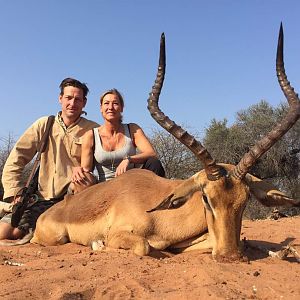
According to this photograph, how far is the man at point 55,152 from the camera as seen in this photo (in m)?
7.74

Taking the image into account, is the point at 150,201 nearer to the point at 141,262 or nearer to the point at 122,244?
the point at 122,244

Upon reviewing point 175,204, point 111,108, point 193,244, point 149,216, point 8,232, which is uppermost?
point 111,108

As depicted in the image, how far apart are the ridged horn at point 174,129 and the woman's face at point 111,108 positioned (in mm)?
1935

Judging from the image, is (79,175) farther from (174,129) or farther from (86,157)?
(174,129)

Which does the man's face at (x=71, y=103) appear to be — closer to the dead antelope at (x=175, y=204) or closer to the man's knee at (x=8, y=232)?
the dead antelope at (x=175, y=204)

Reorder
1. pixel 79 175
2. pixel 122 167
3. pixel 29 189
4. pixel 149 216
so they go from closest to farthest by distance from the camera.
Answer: pixel 149 216
pixel 122 167
pixel 79 175
pixel 29 189

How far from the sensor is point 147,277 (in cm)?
375

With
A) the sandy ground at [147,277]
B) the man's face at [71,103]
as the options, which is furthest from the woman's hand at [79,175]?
the sandy ground at [147,277]

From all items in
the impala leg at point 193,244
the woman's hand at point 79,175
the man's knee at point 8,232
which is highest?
the woman's hand at point 79,175

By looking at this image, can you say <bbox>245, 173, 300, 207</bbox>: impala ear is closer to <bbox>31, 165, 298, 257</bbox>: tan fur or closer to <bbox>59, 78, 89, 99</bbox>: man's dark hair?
<bbox>31, 165, 298, 257</bbox>: tan fur

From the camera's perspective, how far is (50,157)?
308 inches

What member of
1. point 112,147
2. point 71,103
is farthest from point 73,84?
point 112,147

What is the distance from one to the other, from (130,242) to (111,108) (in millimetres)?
2661

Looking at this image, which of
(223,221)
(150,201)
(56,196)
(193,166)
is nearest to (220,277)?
(223,221)
